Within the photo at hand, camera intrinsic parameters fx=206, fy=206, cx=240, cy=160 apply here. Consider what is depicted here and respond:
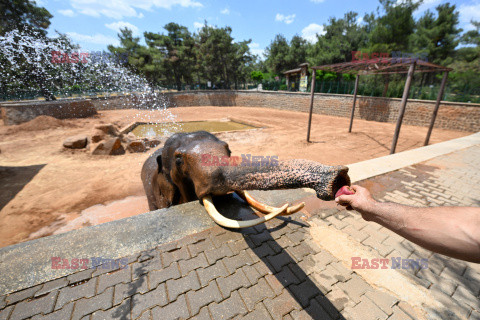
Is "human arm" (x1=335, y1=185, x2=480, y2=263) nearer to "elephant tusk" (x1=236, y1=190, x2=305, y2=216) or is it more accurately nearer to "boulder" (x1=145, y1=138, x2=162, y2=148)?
"elephant tusk" (x1=236, y1=190, x2=305, y2=216)

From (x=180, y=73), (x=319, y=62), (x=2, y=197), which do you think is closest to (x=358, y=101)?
(x=319, y=62)

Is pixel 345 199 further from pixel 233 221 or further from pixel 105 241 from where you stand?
pixel 105 241

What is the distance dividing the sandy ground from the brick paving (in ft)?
12.9

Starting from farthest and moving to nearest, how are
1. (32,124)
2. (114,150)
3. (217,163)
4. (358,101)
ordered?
(358,101), (32,124), (114,150), (217,163)

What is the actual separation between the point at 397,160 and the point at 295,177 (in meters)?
6.62

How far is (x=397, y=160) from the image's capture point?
6.41 metres

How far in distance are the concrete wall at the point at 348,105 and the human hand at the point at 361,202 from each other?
58.5 ft

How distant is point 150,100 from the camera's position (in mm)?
28406

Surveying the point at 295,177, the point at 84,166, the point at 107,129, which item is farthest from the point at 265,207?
the point at 107,129

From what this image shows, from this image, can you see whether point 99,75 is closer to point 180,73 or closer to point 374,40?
point 180,73

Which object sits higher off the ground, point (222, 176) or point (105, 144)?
point (222, 176)

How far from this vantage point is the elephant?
4.86 feet

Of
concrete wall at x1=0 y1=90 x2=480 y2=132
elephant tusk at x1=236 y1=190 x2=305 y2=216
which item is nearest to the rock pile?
concrete wall at x1=0 y1=90 x2=480 y2=132

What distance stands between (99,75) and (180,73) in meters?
12.4
